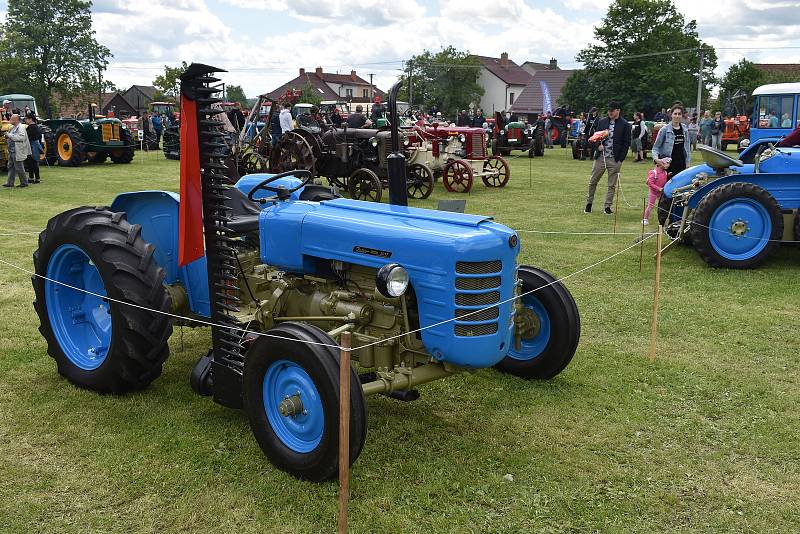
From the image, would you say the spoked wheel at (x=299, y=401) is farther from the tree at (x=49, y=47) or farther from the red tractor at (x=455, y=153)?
the tree at (x=49, y=47)

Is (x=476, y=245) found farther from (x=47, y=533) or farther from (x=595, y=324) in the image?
(x=595, y=324)

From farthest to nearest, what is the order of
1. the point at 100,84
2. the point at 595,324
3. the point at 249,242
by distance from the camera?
the point at 100,84 < the point at 595,324 < the point at 249,242

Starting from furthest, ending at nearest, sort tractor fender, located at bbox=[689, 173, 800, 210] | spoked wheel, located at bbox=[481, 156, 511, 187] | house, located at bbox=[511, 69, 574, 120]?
house, located at bbox=[511, 69, 574, 120] < spoked wheel, located at bbox=[481, 156, 511, 187] < tractor fender, located at bbox=[689, 173, 800, 210]

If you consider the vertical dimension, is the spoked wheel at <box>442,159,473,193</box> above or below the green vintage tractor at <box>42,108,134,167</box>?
below

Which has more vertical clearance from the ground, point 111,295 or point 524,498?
point 111,295

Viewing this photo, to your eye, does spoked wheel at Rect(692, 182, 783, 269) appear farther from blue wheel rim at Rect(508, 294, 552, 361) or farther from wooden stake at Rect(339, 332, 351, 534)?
wooden stake at Rect(339, 332, 351, 534)

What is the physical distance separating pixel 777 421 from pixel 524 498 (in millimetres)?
1776

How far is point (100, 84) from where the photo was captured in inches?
2048

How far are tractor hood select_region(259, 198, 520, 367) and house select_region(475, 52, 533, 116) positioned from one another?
70.1 m

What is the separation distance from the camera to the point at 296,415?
351 cm

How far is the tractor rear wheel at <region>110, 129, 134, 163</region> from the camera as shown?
20.3 meters

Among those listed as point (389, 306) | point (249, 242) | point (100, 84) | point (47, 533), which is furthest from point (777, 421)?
point (100, 84)

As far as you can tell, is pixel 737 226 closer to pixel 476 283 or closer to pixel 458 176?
pixel 476 283

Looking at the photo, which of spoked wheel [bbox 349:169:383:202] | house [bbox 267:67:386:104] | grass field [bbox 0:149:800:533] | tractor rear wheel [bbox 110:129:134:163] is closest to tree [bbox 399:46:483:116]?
house [bbox 267:67:386:104]
